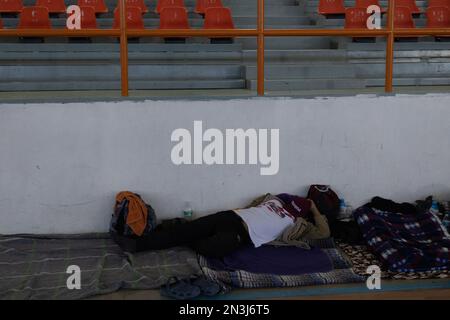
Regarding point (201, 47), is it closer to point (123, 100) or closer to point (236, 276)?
point (123, 100)

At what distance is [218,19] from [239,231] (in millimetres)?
3598

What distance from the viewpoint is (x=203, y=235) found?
3881mm

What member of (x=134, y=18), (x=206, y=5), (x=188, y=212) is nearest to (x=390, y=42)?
(x=188, y=212)

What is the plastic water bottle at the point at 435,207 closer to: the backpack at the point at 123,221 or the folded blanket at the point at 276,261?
the folded blanket at the point at 276,261

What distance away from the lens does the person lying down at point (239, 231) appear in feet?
12.3

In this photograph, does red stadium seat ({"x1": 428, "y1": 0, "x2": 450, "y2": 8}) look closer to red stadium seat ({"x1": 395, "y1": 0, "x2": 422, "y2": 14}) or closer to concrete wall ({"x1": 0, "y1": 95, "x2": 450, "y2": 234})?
red stadium seat ({"x1": 395, "y1": 0, "x2": 422, "y2": 14})

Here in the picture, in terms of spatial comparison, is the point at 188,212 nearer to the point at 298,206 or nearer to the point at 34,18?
the point at 298,206

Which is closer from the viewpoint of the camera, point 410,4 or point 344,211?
point 344,211

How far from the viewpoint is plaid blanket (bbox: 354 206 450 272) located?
3.51m

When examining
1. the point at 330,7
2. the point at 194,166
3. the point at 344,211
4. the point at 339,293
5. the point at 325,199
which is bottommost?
the point at 339,293

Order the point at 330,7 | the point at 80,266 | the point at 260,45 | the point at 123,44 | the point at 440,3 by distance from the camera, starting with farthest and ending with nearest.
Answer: the point at 440,3
the point at 330,7
the point at 260,45
the point at 123,44
the point at 80,266

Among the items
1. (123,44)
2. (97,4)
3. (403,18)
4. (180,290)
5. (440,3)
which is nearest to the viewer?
(180,290)

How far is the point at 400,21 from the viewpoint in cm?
706
